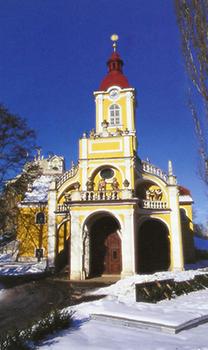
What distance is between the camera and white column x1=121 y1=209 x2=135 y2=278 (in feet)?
71.4

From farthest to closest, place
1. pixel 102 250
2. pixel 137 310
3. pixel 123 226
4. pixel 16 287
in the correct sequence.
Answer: pixel 102 250
pixel 123 226
pixel 16 287
pixel 137 310

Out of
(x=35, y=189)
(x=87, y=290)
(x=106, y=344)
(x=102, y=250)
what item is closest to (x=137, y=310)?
(x=106, y=344)

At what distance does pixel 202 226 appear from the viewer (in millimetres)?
86125

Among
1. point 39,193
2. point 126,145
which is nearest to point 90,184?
point 126,145

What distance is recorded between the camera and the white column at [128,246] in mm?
21750

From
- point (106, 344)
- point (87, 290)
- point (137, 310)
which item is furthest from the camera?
point (87, 290)

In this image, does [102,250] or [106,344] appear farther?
[102,250]

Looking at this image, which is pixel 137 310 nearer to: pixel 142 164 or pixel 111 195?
pixel 111 195

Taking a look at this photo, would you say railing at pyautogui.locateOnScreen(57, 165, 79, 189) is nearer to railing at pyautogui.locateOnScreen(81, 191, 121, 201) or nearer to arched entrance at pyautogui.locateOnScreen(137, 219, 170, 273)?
railing at pyautogui.locateOnScreen(81, 191, 121, 201)

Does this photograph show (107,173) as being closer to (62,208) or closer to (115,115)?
(62,208)

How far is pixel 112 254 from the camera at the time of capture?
81.8 ft

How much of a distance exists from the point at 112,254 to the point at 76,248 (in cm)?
359

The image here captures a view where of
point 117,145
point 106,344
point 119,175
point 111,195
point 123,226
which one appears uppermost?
point 117,145

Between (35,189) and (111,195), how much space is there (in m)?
13.5
